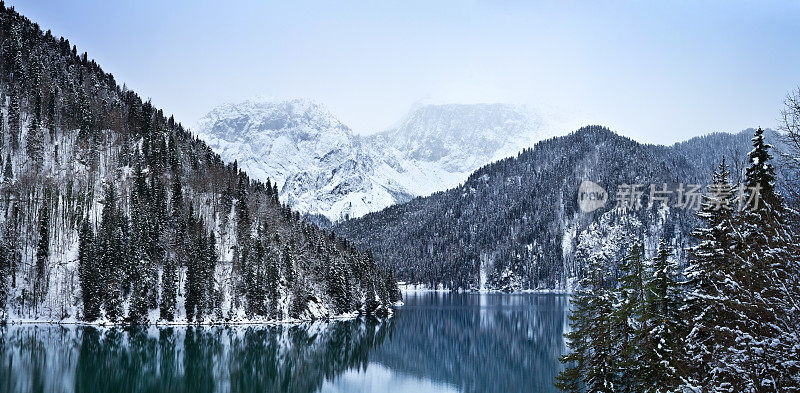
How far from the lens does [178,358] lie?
77875 mm

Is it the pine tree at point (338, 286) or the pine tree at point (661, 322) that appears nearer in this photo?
the pine tree at point (661, 322)

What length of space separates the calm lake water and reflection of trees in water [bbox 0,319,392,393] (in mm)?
130

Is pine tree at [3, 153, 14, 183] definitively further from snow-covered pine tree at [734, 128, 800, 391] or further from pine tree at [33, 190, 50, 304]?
snow-covered pine tree at [734, 128, 800, 391]

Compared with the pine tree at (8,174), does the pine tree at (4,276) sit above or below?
below

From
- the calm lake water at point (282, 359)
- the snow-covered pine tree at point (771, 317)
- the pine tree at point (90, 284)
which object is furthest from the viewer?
the pine tree at point (90, 284)

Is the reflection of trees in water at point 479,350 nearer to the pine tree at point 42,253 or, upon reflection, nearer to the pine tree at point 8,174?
the pine tree at point 42,253

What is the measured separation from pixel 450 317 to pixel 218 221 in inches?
2670

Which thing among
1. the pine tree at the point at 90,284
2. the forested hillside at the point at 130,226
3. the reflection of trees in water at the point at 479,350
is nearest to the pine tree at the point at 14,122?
the forested hillside at the point at 130,226

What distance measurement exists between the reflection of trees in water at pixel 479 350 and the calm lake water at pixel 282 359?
19 cm

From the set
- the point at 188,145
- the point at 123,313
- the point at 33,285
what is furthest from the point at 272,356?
the point at 188,145

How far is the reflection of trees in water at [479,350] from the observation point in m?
72.6

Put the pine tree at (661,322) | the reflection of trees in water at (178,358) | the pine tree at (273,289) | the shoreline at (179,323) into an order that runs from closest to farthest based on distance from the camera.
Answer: the pine tree at (661,322), the reflection of trees in water at (178,358), the shoreline at (179,323), the pine tree at (273,289)

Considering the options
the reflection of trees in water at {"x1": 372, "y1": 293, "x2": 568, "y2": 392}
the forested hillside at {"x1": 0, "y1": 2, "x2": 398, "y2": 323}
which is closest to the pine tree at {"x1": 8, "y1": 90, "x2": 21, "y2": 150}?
the forested hillside at {"x1": 0, "y1": 2, "x2": 398, "y2": 323}

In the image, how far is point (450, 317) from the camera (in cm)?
14950
